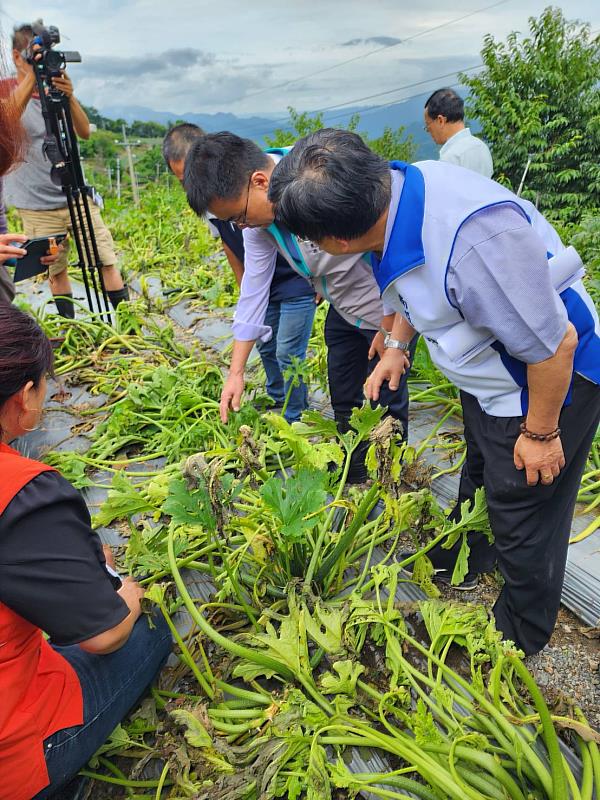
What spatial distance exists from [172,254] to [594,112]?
52.1ft

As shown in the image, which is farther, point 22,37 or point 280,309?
point 22,37

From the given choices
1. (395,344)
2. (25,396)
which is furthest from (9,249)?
(395,344)

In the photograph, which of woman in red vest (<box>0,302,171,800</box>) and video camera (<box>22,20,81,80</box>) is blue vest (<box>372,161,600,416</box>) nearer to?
woman in red vest (<box>0,302,171,800</box>)

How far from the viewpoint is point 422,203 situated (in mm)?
1231

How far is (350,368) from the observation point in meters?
2.49

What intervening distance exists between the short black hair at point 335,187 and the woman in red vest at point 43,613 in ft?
2.37

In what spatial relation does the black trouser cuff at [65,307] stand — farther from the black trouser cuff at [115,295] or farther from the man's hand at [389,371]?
the man's hand at [389,371]

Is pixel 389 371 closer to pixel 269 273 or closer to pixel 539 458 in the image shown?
pixel 539 458

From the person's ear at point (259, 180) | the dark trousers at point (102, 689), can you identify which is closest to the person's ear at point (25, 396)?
the dark trousers at point (102, 689)

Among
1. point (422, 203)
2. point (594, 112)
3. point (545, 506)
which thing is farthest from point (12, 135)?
point (594, 112)

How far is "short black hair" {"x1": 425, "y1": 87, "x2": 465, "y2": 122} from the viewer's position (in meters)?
3.94

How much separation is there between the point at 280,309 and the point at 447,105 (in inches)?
89.8

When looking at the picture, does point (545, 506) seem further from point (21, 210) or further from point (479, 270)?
point (21, 210)

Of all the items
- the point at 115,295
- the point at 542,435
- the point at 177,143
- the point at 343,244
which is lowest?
the point at 115,295
